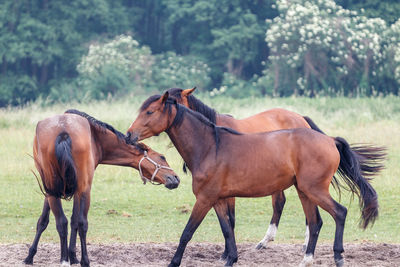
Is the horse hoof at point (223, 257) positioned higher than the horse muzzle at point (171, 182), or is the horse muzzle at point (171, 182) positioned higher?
the horse muzzle at point (171, 182)

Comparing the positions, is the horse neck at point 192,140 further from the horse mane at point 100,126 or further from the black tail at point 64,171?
the black tail at point 64,171

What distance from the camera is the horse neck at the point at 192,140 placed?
25.9 feet

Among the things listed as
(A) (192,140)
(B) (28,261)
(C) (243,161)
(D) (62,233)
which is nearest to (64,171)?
(D) (62,233)

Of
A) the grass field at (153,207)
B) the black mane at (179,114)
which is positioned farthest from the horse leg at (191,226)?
the grass field at (153,207)

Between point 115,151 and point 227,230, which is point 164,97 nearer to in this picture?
point 115,151

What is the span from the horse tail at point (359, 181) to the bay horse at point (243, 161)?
0.27 m

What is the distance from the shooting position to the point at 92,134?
8438mm

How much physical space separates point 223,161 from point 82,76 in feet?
95.8

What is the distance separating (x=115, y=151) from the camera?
28.1 ft

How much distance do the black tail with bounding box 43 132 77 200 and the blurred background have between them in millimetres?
23133

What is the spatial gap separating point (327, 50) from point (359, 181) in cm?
2528

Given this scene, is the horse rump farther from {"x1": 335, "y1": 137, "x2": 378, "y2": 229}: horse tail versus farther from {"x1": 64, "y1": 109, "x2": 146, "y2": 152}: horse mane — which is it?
{"x1": 335, "y1": 137, "x2": 378, "y2": 229}: horse tail

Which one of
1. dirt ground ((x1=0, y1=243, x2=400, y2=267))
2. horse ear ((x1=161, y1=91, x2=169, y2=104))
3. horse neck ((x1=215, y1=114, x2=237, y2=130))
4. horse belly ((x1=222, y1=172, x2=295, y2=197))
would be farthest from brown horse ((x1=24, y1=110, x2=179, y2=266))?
horse neck ((x1=215, y1=114, x2=237, y2=130))

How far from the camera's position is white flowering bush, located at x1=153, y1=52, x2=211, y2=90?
119ft
